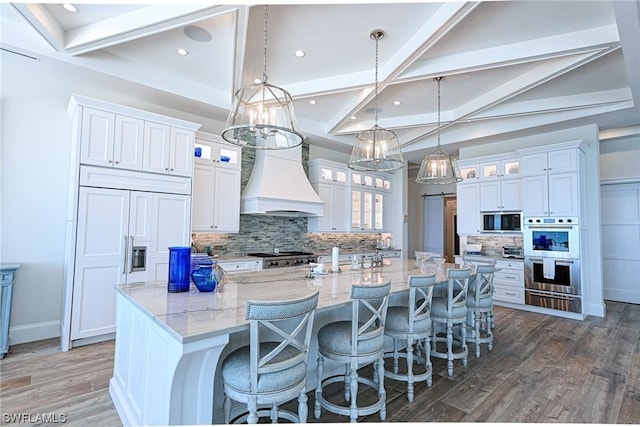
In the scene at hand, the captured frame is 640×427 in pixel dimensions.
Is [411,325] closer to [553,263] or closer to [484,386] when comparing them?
[484,386]

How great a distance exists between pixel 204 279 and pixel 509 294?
5608 mm

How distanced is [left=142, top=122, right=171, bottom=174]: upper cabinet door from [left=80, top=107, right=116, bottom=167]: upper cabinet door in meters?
0.37

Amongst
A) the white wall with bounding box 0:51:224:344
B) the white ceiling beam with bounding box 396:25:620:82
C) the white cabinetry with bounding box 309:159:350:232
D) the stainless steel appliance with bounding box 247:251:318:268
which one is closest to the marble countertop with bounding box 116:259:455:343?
the stainless steel appliance with bounding box 247:251:318:268

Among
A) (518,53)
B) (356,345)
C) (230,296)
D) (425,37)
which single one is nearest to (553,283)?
(518,53)

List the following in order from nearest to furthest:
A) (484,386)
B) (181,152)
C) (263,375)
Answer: (263,375) < (484,386) < (181,152)

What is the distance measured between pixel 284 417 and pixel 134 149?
346cm

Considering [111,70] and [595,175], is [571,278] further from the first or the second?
[111,70]

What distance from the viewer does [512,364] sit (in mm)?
3346

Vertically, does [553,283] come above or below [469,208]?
below

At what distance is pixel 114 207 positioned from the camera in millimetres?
3754

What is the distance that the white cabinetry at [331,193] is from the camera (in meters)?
6.51

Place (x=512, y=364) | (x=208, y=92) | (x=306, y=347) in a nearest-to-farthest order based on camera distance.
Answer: (x=306, y=347) < (x=512, y=364) < (x=208, y=92)

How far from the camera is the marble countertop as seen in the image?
1617mm

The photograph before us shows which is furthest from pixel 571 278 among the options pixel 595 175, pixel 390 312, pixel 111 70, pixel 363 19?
pixel 111 70
